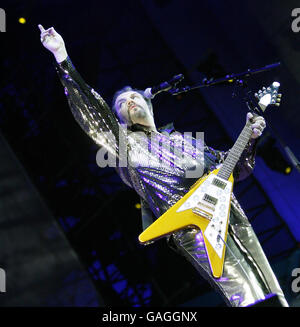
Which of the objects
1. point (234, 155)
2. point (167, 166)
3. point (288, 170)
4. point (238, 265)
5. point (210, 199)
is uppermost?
point (167, 166)

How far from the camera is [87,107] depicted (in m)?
2.47

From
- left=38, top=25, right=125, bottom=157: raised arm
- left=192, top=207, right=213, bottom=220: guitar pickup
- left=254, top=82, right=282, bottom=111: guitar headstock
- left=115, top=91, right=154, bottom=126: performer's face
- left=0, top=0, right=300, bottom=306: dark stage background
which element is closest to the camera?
left=192, top=207, right=213, bottom=220: guitar pickup

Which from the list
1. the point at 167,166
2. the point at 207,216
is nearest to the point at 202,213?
the point at 207,216

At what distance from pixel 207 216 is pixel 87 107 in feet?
3.25

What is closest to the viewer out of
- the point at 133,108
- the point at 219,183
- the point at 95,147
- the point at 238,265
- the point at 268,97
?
the point at 238,265

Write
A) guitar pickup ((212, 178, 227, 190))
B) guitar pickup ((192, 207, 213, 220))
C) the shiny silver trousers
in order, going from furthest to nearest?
guitar pickup ((212, 178, 227, 190)), guitar pickup ((192, 207, 213, 220)), the shiny silver trousers

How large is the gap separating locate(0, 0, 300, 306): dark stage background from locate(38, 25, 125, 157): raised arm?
5.21ft

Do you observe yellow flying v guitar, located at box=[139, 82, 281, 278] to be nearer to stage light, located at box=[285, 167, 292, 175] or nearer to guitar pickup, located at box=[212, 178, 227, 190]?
guitar pickup, located at box=[212, 178, 227, 190]

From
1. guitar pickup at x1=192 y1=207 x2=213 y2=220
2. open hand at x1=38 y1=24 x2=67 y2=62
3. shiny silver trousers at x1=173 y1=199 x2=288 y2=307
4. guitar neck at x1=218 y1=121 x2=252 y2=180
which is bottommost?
shiny silver trousers at x1=173 y1=199 x2=288 y2=307

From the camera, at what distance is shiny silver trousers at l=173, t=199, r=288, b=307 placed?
6.67ft

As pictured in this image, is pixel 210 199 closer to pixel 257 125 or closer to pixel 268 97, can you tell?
pixel 257 125

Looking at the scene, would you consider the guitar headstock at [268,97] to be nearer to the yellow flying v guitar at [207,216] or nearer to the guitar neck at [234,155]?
the guitar neck at [234,155]

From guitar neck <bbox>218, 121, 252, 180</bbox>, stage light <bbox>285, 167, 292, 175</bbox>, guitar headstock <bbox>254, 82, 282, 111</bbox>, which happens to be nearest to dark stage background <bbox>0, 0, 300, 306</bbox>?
stage light <bbox>285, 167, 292, 175</bbox>
